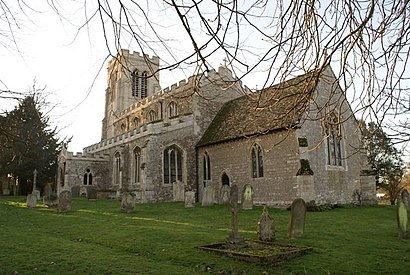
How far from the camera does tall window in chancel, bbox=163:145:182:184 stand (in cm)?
2370

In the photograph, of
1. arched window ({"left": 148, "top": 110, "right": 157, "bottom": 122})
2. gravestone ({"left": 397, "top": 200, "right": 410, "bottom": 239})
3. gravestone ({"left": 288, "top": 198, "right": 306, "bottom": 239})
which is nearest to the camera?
gravestone ({"left": 288, "top": 198, "right": 306, "bottom": 239})

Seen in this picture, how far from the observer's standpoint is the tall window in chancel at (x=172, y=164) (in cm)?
2370

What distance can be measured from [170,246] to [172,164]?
1547 centimetres

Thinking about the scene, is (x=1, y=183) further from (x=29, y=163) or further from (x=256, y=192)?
(x=256, y=192)

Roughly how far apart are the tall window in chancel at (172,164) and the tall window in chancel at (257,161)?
5868mm

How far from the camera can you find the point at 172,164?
23.9m

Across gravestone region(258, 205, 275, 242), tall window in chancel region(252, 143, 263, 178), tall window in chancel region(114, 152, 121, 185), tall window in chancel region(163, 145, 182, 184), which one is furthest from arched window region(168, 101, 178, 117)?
gravestone region(258, 205, 275, 242)

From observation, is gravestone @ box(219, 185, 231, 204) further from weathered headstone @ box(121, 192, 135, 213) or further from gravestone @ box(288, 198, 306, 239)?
gravestone @ box(288, 198, 306, 239)

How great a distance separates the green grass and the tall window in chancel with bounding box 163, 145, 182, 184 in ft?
31.4

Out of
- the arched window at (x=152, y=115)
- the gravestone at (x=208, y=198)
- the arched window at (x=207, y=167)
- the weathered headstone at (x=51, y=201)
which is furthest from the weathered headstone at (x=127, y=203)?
the arched window at (x=152, y=115)

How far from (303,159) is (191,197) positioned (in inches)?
222

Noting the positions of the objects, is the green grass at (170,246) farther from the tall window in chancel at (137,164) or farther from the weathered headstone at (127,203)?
the tall window in chancel at (137,164)

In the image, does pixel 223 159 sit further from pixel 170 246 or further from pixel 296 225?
pixel 170 246

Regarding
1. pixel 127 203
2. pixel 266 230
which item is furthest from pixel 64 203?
pixel 266 230
